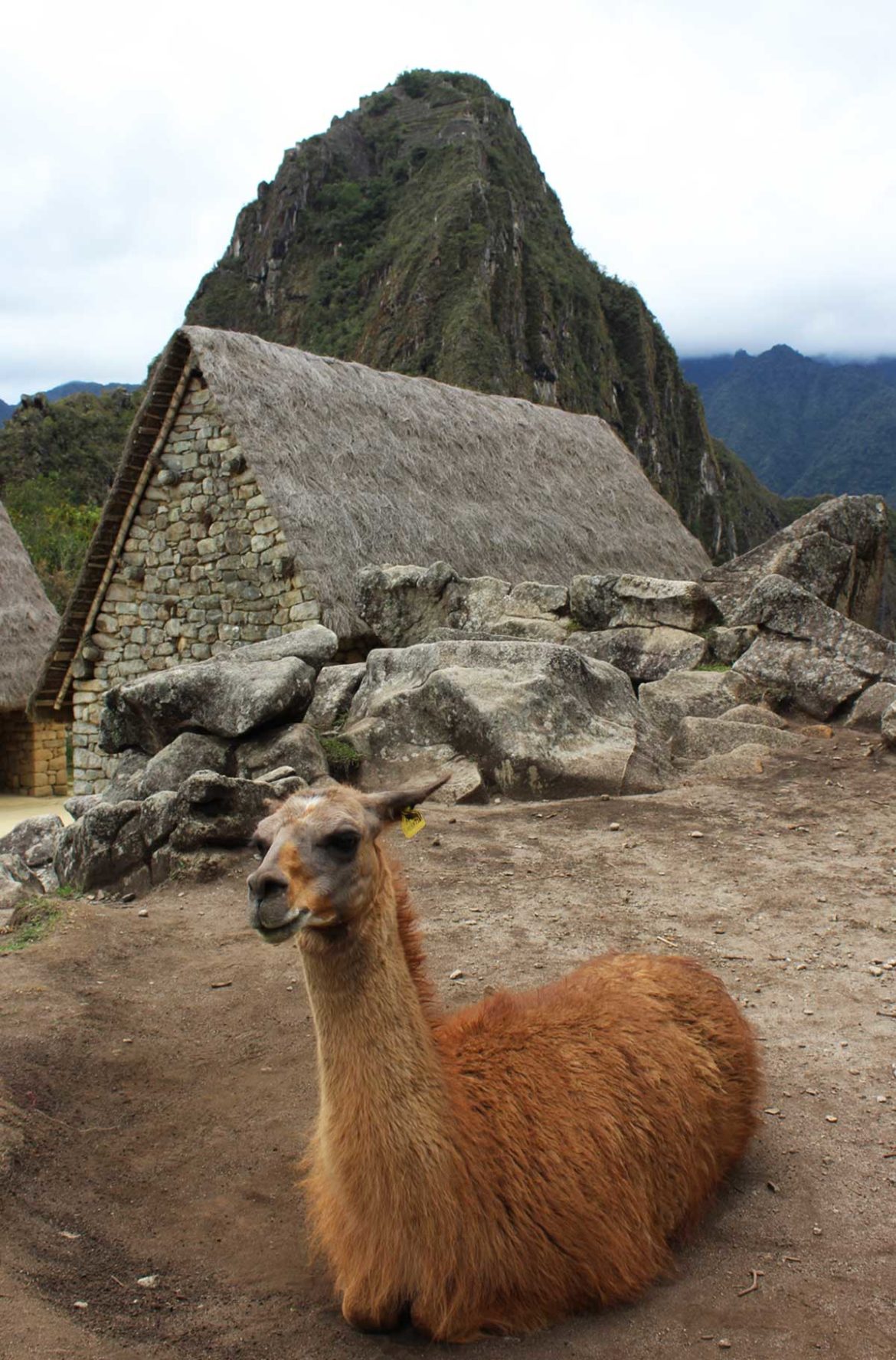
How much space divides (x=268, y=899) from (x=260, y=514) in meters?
9.80

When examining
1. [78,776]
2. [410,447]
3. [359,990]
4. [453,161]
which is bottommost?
[78,776]

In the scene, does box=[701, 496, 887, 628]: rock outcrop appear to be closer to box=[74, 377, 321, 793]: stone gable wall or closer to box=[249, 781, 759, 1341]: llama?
box=[74, 377, 321, 793]: stone gable wall

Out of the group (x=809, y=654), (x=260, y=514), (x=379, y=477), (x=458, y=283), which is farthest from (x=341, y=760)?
(x=458, y=283)

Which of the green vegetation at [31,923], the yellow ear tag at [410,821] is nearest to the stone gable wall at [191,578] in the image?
the green vegetation at [31,923]

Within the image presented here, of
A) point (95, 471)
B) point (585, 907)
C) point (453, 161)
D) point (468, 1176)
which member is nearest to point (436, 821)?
point (585, 907)

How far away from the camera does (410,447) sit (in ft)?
47.0

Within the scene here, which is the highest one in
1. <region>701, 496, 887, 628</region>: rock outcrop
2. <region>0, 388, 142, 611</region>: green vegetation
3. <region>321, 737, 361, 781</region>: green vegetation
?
<region>0, 388, 142, 611</region>: green vegetation

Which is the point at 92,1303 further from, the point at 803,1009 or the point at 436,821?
the point at 436,821

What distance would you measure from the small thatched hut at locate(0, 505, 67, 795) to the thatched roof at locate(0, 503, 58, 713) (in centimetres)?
1

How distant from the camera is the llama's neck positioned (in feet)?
8.68

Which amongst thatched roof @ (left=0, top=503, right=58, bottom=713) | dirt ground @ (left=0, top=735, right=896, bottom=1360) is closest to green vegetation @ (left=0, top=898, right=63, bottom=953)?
dirt ground @ (left=0, top=735, right=896, bottom=1360)

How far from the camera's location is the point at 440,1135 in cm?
271

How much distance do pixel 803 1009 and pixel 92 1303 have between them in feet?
9.75

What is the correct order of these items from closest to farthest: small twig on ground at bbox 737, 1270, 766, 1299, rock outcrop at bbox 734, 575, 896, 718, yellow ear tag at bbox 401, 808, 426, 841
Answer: small twig on ground at bbox 737, 1270, 766, 1299, yellow ear tag at bbox 401, 808, 426, 841, rock outcrop at bbox 734, 575, 896, 718
